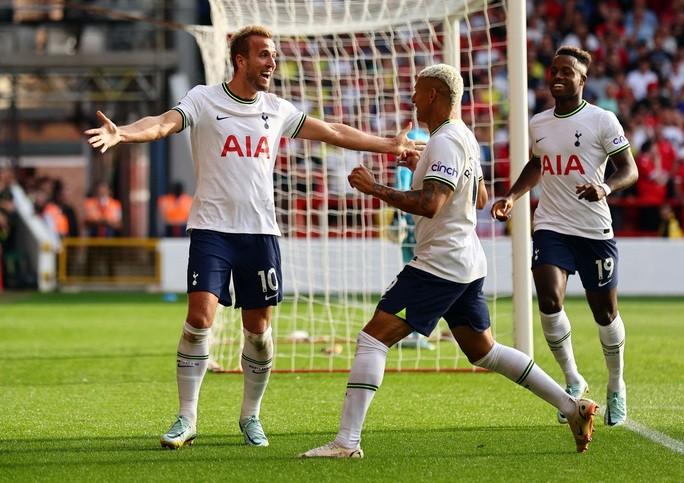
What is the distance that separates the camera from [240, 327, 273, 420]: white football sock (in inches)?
292

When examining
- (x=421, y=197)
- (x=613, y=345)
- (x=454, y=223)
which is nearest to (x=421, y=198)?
(x=421, y=197)

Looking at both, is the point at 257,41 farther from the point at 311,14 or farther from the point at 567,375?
the point at 311,14

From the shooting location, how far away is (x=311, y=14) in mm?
12359

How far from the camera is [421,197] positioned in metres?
6.46

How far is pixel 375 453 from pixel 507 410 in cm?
204

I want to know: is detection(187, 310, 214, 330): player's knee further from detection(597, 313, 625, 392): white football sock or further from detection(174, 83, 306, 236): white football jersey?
detection(597, 313, 625, 392): white football sock

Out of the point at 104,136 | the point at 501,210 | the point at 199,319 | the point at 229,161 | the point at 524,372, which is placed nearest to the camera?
the point at 104,136

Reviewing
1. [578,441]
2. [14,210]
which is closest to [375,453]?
[578,441]

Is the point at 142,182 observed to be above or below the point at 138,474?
above

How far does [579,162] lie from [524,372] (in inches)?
67.4

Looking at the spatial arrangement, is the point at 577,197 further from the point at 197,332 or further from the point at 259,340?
the point at 197,332

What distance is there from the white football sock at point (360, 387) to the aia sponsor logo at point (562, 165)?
207 cm

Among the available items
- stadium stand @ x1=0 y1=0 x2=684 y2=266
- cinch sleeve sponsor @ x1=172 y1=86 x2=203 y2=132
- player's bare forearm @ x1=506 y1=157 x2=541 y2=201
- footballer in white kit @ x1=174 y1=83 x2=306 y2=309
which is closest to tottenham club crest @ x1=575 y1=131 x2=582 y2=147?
player's bare forearm @ x1=506 y1=157 x2=541 y2=201

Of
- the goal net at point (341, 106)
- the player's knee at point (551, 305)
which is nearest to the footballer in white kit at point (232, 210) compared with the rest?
the player's knee at point (551, 305)
